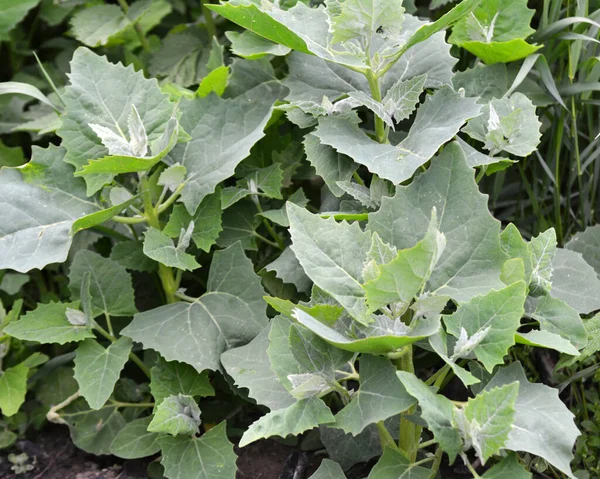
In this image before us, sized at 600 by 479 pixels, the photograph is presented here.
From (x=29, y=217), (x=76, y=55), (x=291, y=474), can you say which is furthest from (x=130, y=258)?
(x=291, y=474)

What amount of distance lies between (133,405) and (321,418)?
2.35ft

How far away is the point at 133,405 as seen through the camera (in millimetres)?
1689

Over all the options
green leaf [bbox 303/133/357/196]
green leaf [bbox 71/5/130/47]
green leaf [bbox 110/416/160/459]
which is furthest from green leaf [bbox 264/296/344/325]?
green leaf [bbox 71/5/130/47]

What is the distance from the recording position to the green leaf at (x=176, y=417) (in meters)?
1.42

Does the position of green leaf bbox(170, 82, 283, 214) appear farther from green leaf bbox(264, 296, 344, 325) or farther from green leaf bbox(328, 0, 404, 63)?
green leaf bbox(264, 296, 344, 325)

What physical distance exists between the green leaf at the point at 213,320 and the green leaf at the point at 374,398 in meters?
0.38

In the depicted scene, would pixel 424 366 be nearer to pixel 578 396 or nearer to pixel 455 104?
pixel 578 396

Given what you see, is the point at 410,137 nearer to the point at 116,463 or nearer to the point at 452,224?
the point at 452,224

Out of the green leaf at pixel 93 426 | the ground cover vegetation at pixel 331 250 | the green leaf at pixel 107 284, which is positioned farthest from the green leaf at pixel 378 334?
the green leaf at pixel 93 426

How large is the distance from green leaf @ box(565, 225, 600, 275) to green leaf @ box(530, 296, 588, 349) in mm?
335

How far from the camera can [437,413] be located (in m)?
1.07

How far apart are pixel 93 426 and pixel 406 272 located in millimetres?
1035

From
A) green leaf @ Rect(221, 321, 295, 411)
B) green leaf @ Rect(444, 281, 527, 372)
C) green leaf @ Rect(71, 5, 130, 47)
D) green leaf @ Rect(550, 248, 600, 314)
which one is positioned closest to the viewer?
green leaf @ Rect(444, 281, 527, 372)

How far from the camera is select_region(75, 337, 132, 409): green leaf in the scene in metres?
1.47
